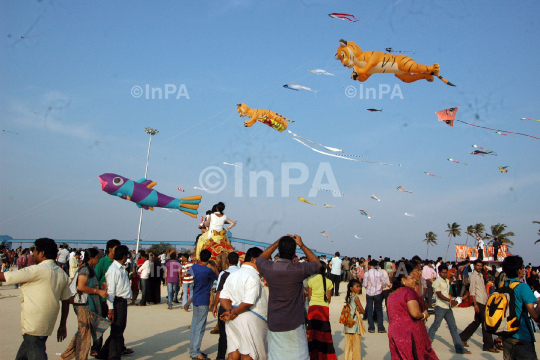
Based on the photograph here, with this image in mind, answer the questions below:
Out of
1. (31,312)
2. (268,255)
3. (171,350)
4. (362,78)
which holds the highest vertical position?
(362,78)

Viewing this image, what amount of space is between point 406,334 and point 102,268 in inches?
185

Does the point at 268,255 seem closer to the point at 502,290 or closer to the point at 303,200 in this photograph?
the point at 502,290

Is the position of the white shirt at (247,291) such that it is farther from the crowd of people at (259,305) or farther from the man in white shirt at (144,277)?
the man in white shirt at (144,277)

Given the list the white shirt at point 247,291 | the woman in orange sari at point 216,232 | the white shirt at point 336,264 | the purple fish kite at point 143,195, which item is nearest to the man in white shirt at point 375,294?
the woman in orange sari at point 216,232

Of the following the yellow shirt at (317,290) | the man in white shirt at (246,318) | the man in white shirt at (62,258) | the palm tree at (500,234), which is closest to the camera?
the man in white shirt at (246,318)

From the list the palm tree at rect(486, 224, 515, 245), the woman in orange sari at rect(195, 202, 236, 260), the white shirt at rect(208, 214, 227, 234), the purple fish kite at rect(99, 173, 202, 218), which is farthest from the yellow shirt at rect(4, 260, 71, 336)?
the palm tree at rect(486, 224, 515, 245)

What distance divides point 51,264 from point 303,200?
9.23 m

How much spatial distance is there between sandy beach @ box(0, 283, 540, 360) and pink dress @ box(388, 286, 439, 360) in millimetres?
3400

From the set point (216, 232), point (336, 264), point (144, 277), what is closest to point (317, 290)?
point (216, 232)

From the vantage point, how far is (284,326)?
4.25 m

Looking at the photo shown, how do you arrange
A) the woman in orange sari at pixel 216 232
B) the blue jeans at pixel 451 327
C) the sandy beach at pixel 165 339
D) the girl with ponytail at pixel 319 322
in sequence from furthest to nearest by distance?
the woman in orange sari at pixel 216 232 < the blue jeans at pixel 451 327 < the sandy beach at pixel 165 339 < the girl with ponytail at pixel 319 322

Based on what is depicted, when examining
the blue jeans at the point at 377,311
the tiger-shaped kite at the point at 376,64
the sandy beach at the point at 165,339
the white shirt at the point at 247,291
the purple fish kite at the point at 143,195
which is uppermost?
the tiger-shaped kite at the point at 376,64

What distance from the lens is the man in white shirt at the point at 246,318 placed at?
181 inches

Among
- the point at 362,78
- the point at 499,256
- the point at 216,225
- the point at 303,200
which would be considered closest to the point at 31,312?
the point at 216,225
